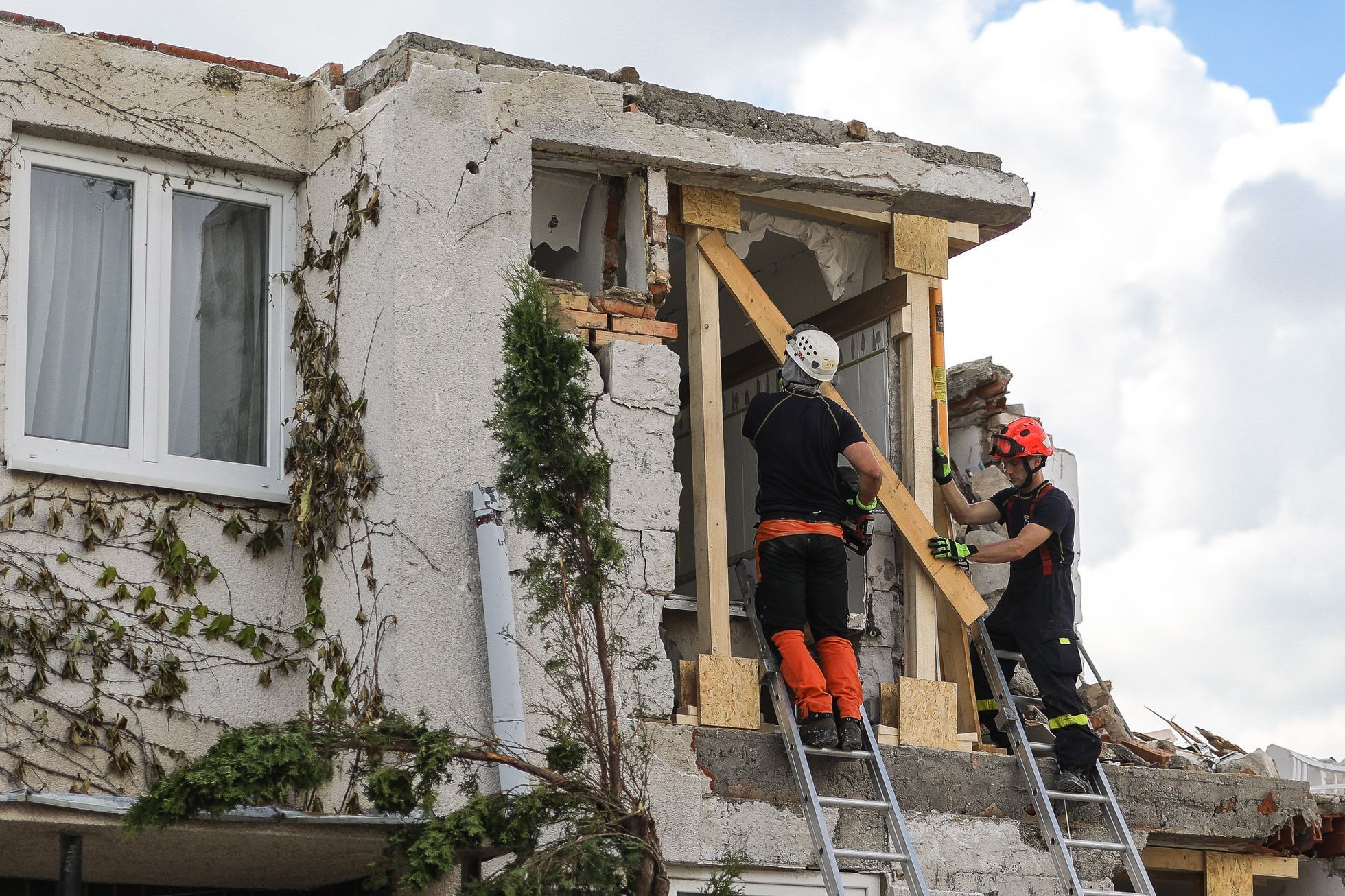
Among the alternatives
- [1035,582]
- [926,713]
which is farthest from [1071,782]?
[1035,582]

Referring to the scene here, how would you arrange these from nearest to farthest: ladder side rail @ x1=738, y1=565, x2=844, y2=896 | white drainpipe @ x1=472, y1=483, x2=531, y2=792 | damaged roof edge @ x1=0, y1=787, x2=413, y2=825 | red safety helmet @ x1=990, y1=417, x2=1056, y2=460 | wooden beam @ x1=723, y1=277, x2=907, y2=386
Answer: damaged roof edge @ x1=0, y1=787, x2=413, y2=825 → white drainpipe @ x1=472, y1=483, x2=531, y2=792 → ladder side rail @ x1=738, y1=565, x2=844, y2=896 → red safety helmet @ x1=990, y1=417, x2=1056, y2=460 → wooden beam @ x1=723, y1=277, x2=907, y2=386

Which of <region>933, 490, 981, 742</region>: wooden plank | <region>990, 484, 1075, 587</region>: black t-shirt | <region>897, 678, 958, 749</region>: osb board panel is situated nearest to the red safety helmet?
<region>990, 484, 1075, 587</region>: black t-shirt

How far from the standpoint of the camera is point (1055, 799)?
9094 millimetres

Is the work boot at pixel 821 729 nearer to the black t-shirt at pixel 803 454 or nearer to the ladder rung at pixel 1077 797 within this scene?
the black t-shirt at pixel 803 454

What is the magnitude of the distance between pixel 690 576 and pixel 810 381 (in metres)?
3.15

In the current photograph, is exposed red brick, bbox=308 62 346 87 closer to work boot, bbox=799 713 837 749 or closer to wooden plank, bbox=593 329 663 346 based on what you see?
wooden plank, bbox=593 329 663 346

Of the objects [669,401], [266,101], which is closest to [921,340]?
[669,401]

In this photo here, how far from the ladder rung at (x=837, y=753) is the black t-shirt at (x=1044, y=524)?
166 centimetres

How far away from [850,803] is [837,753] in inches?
10.8

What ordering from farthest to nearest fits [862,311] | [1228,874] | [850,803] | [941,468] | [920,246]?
[1228,874]
[862,311]
[920,246]
[941,468]
[850,803]

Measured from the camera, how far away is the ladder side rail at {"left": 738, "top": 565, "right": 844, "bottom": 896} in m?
7.91

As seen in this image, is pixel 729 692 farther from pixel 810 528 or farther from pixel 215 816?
pixel 215 816

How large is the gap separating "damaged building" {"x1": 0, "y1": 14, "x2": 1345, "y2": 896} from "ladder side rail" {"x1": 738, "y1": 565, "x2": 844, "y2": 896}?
99 mm

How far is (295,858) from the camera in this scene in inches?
289
